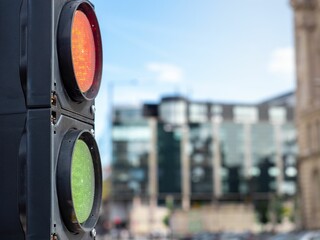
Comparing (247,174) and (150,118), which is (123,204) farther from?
(247,174)

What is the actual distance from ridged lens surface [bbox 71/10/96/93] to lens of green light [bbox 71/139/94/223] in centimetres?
19

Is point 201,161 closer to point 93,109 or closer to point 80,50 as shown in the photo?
point 93,109

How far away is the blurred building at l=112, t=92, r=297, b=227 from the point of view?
387 ft

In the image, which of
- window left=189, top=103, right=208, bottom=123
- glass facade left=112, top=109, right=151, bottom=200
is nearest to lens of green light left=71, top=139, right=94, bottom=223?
glass facade left=112, top=109, right=151, bottom=200

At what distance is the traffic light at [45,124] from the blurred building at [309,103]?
6097cm

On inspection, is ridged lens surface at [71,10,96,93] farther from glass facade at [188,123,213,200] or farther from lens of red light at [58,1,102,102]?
glass facade at [188,123,213,200]

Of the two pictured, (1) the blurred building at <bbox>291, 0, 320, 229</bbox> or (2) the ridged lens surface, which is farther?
(1) the blurred building at <bbox>291, 0, 320, 229</bbox>

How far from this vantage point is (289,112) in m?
134

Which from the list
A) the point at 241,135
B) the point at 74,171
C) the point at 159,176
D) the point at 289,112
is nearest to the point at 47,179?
the point at 74,171

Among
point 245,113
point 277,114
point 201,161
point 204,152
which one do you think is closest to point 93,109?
point 204,152

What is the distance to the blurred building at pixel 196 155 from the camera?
118m

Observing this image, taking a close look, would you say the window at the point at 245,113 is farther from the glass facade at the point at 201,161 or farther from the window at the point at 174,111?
the window at the point at 174,111

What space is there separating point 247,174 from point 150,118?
21.2m

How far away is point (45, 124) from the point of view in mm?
1820
